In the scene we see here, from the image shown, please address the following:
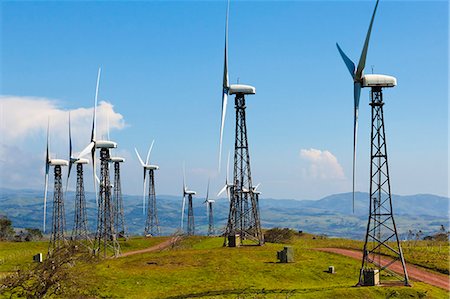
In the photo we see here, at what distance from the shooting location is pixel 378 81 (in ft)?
171

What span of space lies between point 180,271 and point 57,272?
68.6 feet

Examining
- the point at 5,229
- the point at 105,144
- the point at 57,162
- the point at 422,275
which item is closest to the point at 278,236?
the point at 105,144

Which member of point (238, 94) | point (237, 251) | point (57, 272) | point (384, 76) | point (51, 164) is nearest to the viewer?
point (57, 272)

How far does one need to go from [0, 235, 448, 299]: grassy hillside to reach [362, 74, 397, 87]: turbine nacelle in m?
19.3

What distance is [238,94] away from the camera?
2977 inches

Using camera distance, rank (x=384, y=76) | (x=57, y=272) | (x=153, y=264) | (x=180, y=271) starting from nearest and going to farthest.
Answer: (x=57, y=272), (x=384, y=76), (x=180, y=271), (x=153, y=264)

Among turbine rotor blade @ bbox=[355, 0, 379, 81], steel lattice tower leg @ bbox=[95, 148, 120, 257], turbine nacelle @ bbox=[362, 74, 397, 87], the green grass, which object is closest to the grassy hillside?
the green grass

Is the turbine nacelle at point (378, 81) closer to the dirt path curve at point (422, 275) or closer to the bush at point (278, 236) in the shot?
the dirt path curve at point (422, 275)

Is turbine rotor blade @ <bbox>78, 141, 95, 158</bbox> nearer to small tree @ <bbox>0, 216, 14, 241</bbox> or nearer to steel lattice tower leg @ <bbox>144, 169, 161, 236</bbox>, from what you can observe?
steel lattice tower leg @ <bbox>144, 169, 161, 236</bbox>

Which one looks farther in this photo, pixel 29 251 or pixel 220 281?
pixel 29 251

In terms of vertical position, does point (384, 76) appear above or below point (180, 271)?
above

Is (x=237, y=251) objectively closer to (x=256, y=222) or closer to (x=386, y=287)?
(x=256, y=222)

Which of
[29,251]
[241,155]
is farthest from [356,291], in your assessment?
[29,251]

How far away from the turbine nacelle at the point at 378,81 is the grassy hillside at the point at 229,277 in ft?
63.5
